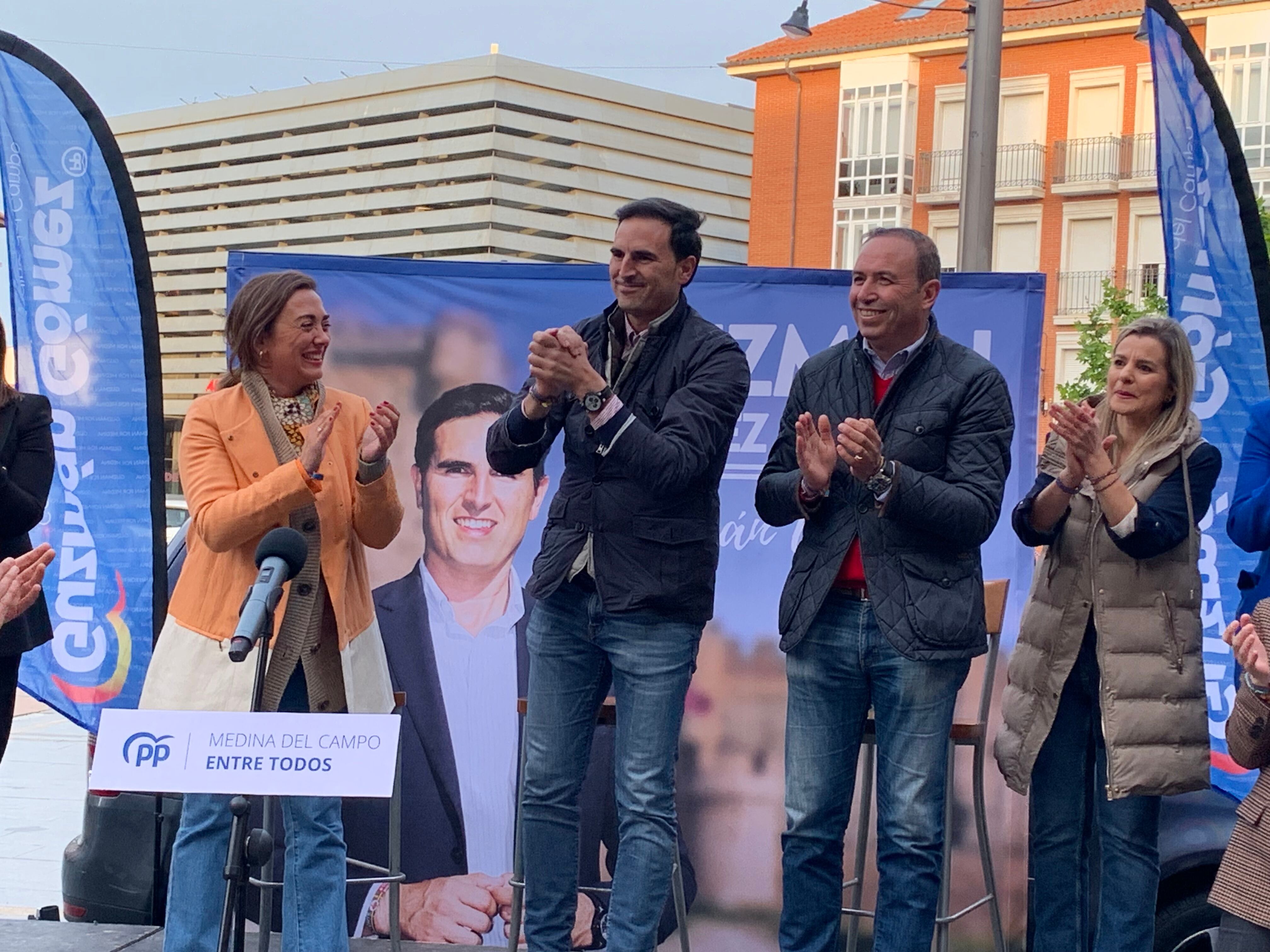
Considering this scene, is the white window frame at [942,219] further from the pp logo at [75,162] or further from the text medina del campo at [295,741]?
the text medina del campo at [295,741]

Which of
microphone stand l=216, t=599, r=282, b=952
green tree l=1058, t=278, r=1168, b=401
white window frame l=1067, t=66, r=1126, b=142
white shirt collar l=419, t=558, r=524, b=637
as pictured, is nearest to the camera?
microphone stand l=216, t=599, r=282, b=952

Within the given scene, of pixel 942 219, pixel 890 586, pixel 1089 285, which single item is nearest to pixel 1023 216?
pixel 942 219

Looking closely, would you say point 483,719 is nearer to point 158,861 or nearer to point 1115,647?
point 158,861

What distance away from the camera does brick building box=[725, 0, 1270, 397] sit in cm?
3672

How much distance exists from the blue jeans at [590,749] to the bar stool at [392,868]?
20.3 inches

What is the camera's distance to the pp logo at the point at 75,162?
4.75 metres

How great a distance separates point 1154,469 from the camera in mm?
3680

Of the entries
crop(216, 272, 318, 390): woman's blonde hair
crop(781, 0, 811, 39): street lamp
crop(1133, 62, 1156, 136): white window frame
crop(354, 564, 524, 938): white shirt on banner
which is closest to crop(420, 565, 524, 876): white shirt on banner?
crop(354, 564, 524, 938): white shirt on banner

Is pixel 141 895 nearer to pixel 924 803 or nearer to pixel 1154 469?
pixel 924 803

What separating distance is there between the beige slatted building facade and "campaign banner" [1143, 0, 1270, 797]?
71525mm

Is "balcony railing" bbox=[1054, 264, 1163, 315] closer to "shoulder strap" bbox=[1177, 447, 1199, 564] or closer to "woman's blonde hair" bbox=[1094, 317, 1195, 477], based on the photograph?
"woman's blonde hair" bbox=[1094, 317, 1195, 477]

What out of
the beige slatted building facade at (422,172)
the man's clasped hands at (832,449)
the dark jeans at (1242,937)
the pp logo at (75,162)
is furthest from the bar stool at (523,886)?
the beige slatted building facade at (422,172)

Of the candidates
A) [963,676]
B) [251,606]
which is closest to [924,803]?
[963,676]

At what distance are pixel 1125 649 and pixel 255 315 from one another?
7.51 ft
